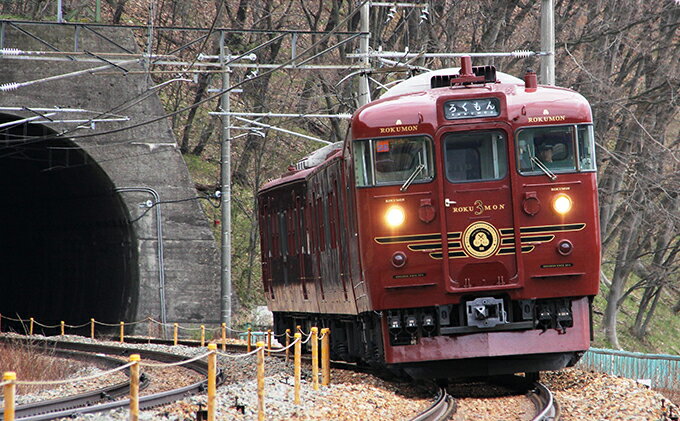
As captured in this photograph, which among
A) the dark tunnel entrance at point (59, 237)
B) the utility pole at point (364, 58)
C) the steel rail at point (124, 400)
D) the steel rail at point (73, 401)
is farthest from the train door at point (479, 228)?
the dark tunnel entrance at point (59, 237)

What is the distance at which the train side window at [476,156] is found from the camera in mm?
13375

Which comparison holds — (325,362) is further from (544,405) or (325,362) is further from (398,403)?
(544,405)

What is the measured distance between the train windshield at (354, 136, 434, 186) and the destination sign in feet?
1.41

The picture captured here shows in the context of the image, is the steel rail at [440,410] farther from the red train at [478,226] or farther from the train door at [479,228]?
the train door at [479,228]

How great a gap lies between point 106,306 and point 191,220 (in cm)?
431

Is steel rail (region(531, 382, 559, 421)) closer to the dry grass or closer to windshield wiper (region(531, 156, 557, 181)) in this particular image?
windshield wiper (region(531, 156, 557, 181))

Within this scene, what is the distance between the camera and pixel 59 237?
36844 millimetres

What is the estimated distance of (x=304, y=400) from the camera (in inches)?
515

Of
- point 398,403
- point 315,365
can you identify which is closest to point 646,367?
point 315,365

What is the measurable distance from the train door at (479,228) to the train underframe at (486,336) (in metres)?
0.29

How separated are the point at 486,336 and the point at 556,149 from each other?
234 cm

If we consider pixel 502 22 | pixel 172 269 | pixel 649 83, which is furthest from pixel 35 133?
pixel 649 83

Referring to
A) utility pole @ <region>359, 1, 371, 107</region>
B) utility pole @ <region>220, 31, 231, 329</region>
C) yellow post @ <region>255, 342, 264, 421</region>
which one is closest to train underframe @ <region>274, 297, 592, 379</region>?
yellow post @ <region>255, 342, 264, 421</region>

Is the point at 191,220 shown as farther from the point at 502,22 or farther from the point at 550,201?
the point at 550,201
